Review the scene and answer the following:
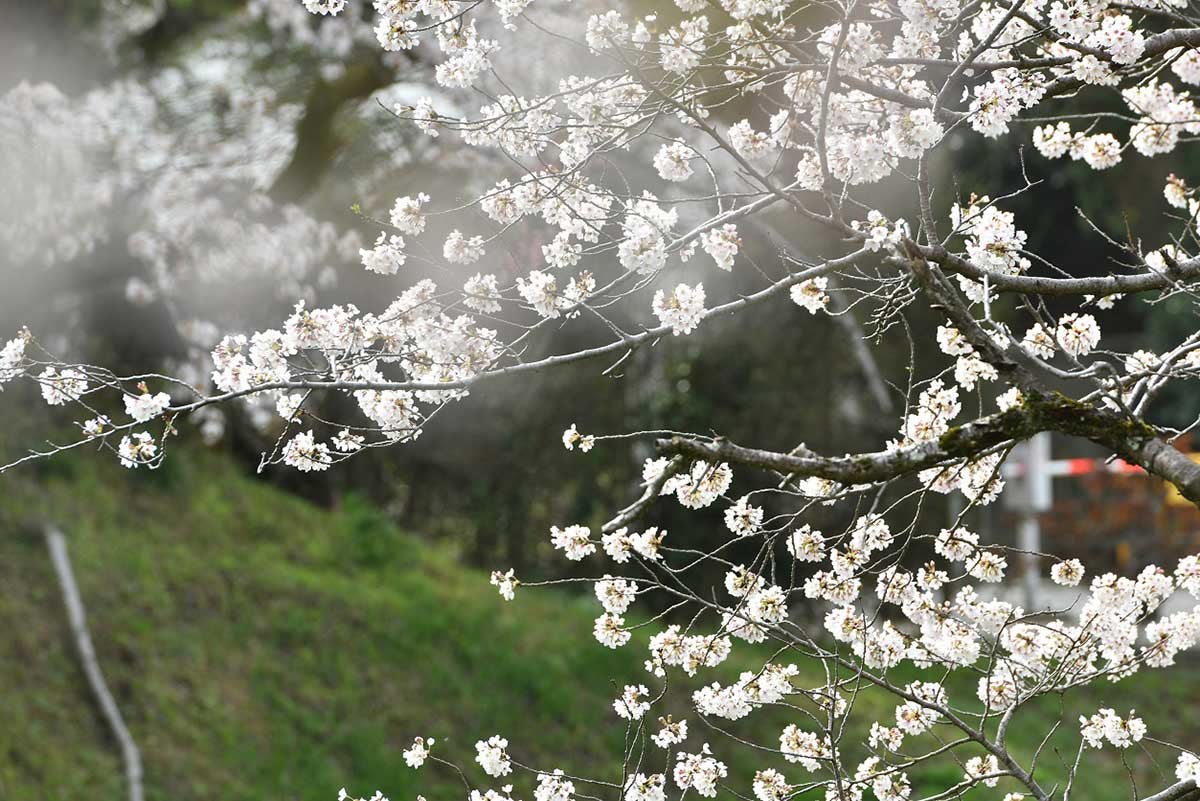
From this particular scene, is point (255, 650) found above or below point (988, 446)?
above

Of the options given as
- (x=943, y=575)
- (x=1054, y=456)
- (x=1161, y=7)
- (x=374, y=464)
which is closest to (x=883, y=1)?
(x=1161, y=7)

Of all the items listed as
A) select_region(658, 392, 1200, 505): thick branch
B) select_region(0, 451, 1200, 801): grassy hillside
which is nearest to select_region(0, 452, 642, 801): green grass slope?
select_region(0, 451, 1200, 801): grassy hillside

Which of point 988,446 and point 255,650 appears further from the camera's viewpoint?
point 255,650

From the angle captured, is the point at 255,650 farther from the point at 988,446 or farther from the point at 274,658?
the point at 988,446

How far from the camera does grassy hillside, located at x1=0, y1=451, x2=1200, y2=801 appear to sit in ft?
18.1

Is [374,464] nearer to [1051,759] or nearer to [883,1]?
[1051,759]

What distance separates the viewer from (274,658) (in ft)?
20.6

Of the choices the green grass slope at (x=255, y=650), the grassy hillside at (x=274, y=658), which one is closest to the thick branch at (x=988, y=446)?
the grassy hillside at (x=274, y=658)

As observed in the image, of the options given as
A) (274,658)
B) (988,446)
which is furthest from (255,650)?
(988,446)

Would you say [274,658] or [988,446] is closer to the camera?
[988,446]

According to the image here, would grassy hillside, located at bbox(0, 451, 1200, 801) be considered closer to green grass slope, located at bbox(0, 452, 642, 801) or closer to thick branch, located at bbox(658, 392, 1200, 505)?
green grass slope, located at bbox(0, 452, 642, 801)

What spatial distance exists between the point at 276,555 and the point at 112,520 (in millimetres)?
914

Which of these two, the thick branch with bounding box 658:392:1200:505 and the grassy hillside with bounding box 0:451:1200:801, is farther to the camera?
the grassy hillside with bounding box 0:451:1200:801

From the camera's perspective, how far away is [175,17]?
8.55 m
